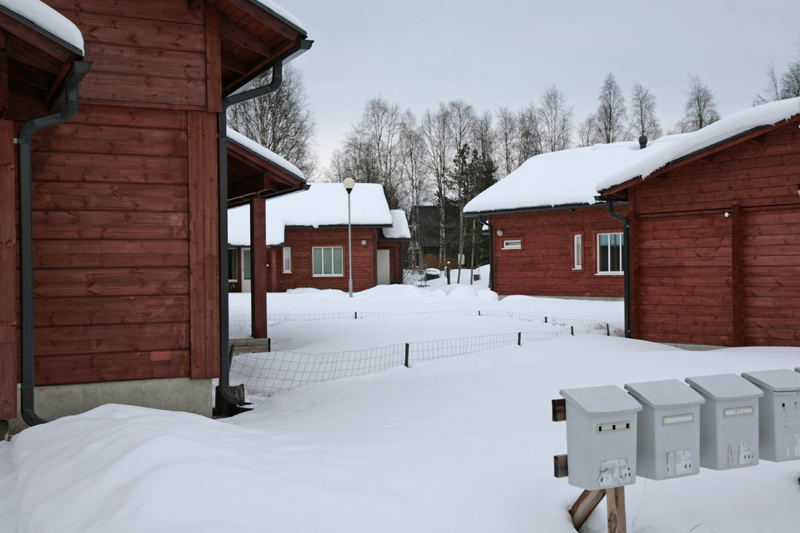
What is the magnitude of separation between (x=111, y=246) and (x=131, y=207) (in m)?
0.41

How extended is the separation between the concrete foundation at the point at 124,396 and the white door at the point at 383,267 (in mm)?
21026

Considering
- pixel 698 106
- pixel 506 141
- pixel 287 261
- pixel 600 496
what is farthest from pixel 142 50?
pixel 698 106

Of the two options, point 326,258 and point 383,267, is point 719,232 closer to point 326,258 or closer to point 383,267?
point 326,258

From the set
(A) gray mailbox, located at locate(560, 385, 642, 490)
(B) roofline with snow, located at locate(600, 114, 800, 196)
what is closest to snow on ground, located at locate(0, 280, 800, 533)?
(A) gray mailbox, located at locate(560, 385, 642, 490)

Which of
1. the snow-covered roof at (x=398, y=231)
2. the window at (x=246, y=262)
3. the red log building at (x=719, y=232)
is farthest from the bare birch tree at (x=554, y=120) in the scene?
the red log building at (x=719, y=232)

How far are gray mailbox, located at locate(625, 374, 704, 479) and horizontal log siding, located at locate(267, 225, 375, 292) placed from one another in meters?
20.9

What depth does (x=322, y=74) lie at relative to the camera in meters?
36.3

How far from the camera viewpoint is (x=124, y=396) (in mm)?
5613

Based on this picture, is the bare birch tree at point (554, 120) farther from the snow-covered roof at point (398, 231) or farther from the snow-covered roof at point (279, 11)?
the snow-covered roof at point (279, 11)

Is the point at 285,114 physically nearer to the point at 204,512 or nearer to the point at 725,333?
the point at 725,333

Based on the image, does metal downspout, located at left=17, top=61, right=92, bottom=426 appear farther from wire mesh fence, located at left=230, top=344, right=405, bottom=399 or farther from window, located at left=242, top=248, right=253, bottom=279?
window, located at left=242, top=248, right=253, bottom=279

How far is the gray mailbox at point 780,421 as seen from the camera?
3.39 meters

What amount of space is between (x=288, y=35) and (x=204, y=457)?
4.12 m

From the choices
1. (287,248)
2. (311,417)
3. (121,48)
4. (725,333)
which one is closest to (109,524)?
(311,417)
